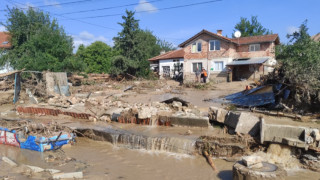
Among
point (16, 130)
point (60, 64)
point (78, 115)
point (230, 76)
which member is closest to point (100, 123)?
point (78, 115)

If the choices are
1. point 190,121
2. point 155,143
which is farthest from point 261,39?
point 155,143

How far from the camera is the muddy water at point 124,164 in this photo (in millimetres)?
7008

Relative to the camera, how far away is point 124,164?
8016mm

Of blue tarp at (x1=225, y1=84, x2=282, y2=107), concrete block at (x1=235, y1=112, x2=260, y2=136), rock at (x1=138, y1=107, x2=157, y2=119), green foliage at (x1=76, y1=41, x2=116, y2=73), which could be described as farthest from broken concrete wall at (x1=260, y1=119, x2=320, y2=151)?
green foliage at (x1=76, y1=41, x2=116, y2=73)

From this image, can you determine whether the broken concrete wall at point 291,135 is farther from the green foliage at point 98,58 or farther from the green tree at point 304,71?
the green foliage at point 98,58

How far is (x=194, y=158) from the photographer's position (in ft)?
26.6

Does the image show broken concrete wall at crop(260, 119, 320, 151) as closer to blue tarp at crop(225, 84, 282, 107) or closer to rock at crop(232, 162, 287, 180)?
rock at crop(232, 162, 287, 180)

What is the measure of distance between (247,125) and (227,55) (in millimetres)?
20734

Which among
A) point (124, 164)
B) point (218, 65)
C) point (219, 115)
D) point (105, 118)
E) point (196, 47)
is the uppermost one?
point (196, 47)

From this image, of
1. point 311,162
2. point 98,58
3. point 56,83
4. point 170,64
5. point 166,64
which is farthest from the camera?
A: point 98,58

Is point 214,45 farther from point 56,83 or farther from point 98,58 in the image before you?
point 98,58

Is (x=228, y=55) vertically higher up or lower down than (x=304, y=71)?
higher up

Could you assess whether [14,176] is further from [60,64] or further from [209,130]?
[60,64]

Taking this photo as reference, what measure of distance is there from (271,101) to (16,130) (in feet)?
34.6
